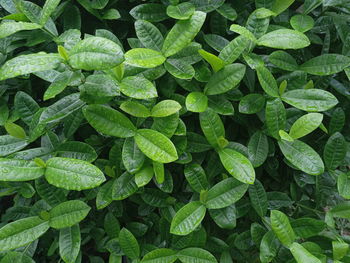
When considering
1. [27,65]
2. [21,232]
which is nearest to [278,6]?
[27,65]

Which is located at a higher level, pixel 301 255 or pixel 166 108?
pixel 166 108

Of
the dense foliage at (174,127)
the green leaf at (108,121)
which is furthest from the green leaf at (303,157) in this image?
the green leaf at (108,121)

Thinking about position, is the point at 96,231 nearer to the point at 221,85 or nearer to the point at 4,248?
the point at 4,248

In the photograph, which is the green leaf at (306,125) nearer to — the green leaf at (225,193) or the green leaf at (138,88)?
the green leaf at (225,193)

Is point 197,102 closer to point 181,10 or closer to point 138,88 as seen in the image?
point 138,88

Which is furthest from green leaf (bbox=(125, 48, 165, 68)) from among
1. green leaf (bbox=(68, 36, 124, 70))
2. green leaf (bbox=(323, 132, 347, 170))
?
green leaf (bbox=(323, 132, 347, 170))
